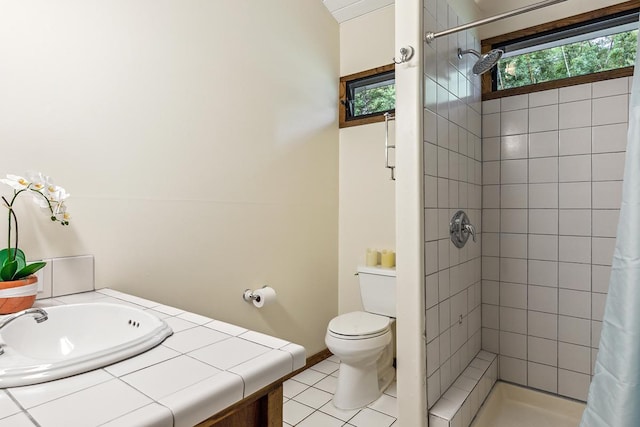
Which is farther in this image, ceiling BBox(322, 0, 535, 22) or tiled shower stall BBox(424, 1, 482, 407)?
ceiling BBox(322, 0, 535, 22)

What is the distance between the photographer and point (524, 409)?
6.94 feet

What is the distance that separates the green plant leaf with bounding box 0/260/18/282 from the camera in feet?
3.65

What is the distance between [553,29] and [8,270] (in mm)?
2876

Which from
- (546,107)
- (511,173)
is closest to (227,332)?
(511,173)

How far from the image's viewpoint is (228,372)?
721 mm

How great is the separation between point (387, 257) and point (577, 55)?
1671 mm

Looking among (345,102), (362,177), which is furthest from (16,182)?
(345,102)

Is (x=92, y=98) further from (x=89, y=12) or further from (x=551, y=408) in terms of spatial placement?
(x=551, y=408)

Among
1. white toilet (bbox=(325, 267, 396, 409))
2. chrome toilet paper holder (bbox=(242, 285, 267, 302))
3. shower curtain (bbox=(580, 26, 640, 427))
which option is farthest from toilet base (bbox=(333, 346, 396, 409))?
shower curtain (bbox=(580, 26, 640, 427))

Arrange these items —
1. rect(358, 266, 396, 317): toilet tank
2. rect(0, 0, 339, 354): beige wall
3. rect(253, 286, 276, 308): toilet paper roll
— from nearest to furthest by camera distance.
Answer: rect(0, 0, 339, 354): beige wall
rect(253, 286, 276, 308): toilet paper roll
rect(358, 266, 396, 317): toilet tank

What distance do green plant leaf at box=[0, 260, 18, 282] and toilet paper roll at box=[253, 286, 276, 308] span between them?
3.97 ft

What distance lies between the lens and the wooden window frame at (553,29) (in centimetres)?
196

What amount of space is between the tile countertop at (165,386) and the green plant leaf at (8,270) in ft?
2.07

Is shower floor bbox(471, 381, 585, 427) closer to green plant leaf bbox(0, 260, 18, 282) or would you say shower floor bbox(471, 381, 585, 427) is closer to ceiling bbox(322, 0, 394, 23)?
green plant leaf bbox(0, 260, 18, 282)
